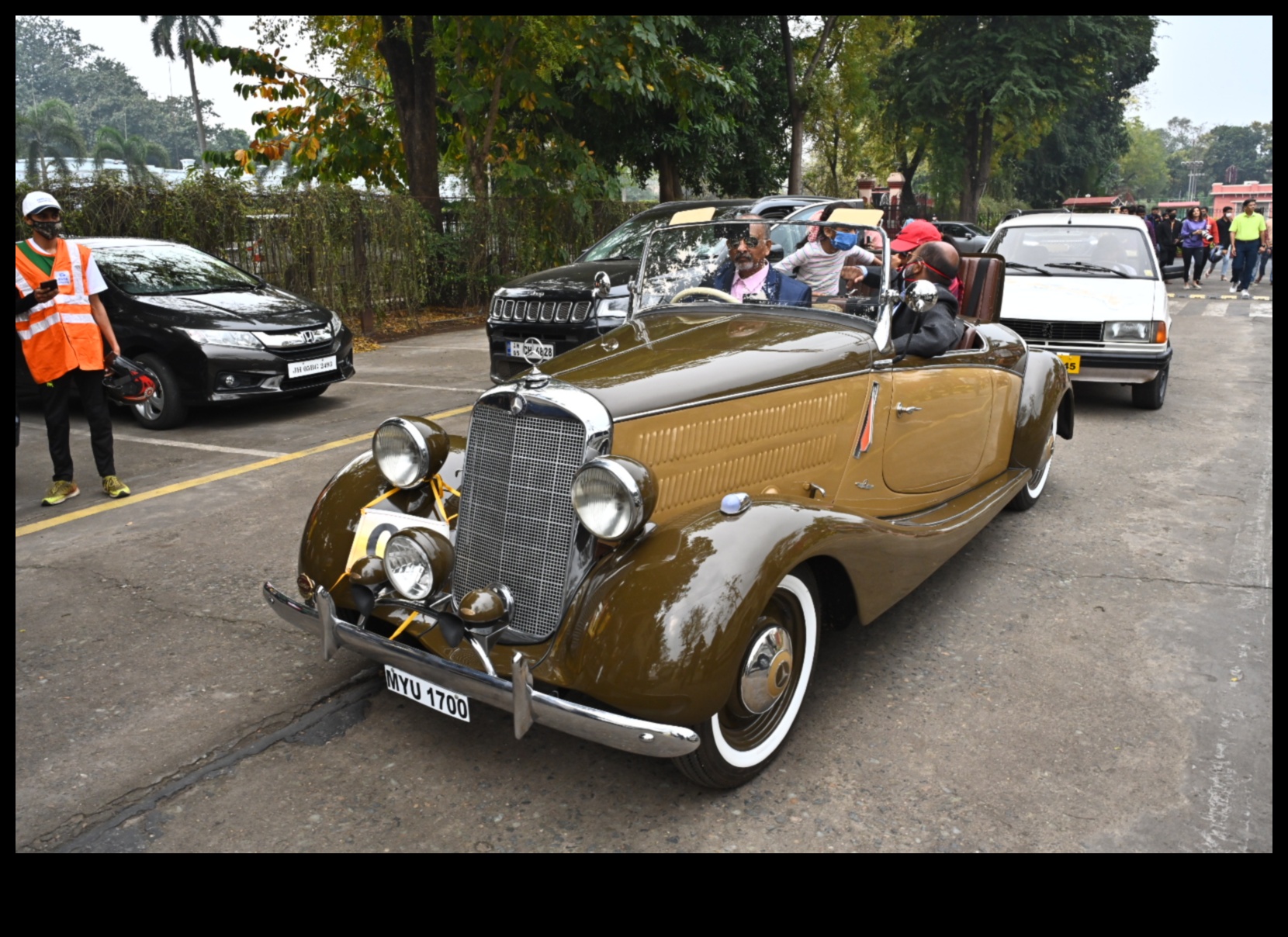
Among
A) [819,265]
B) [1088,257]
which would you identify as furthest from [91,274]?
[1088,257]

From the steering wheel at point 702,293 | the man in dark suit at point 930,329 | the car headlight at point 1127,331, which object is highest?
the steering wheel at point 702,293

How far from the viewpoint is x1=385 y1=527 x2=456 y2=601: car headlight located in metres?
3.26

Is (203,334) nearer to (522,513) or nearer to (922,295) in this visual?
(522,513)

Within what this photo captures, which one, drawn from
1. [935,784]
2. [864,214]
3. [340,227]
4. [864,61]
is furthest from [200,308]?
[864,61]

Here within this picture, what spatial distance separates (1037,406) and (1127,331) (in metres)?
3.82

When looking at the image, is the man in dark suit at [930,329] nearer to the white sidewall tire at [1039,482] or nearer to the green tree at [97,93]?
the white sidewall tire at [1039,482]

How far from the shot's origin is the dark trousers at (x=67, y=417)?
6.15 meters

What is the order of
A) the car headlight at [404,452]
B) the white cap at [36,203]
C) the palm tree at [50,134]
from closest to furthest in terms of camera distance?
the car headlight at [404,452] → the white cap at [36,203] → the palm tree at [50,134]

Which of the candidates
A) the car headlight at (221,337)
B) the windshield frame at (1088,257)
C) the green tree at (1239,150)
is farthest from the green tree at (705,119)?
the green tree at (1239,150)

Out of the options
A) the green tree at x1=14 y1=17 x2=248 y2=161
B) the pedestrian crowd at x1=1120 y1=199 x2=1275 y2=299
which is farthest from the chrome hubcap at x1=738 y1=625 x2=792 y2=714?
the green tree at x1=14 y1=17 x2=248 y2=161

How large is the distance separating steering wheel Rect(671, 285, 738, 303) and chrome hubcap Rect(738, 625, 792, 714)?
1.93m

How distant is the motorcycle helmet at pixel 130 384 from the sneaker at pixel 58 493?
6.34ft

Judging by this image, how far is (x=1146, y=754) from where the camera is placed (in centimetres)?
326
